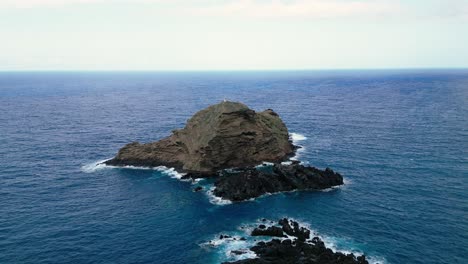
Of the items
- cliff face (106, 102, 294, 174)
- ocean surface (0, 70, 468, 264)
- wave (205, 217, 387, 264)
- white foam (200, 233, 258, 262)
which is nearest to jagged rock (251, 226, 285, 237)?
wave (205, 217, 387, 264)

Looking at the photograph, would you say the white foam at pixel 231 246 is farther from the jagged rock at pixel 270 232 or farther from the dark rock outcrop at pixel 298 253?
the jagged rock at pixel 270 232

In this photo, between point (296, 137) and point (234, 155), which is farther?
point (296, 137)

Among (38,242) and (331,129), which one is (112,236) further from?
(331,129)

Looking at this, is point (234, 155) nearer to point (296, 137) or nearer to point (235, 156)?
point (235, 156)

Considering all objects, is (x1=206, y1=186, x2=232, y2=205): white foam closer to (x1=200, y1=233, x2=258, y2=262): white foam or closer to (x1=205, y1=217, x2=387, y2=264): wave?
(x1=205, y1=217, x2=387, y2=264): wave

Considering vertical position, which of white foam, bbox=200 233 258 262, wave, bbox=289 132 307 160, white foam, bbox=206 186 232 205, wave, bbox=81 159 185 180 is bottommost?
white foam, bbox=200 233 258 262

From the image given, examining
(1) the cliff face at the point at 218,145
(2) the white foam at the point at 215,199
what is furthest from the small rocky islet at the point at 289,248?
(1) the cliff face at the point at 218,145

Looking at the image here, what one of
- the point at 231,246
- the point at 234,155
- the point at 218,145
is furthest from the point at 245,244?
the point at 234,155

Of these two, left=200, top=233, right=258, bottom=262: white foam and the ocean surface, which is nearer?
left=200, top=233, right=258, bottom=262: white foam
